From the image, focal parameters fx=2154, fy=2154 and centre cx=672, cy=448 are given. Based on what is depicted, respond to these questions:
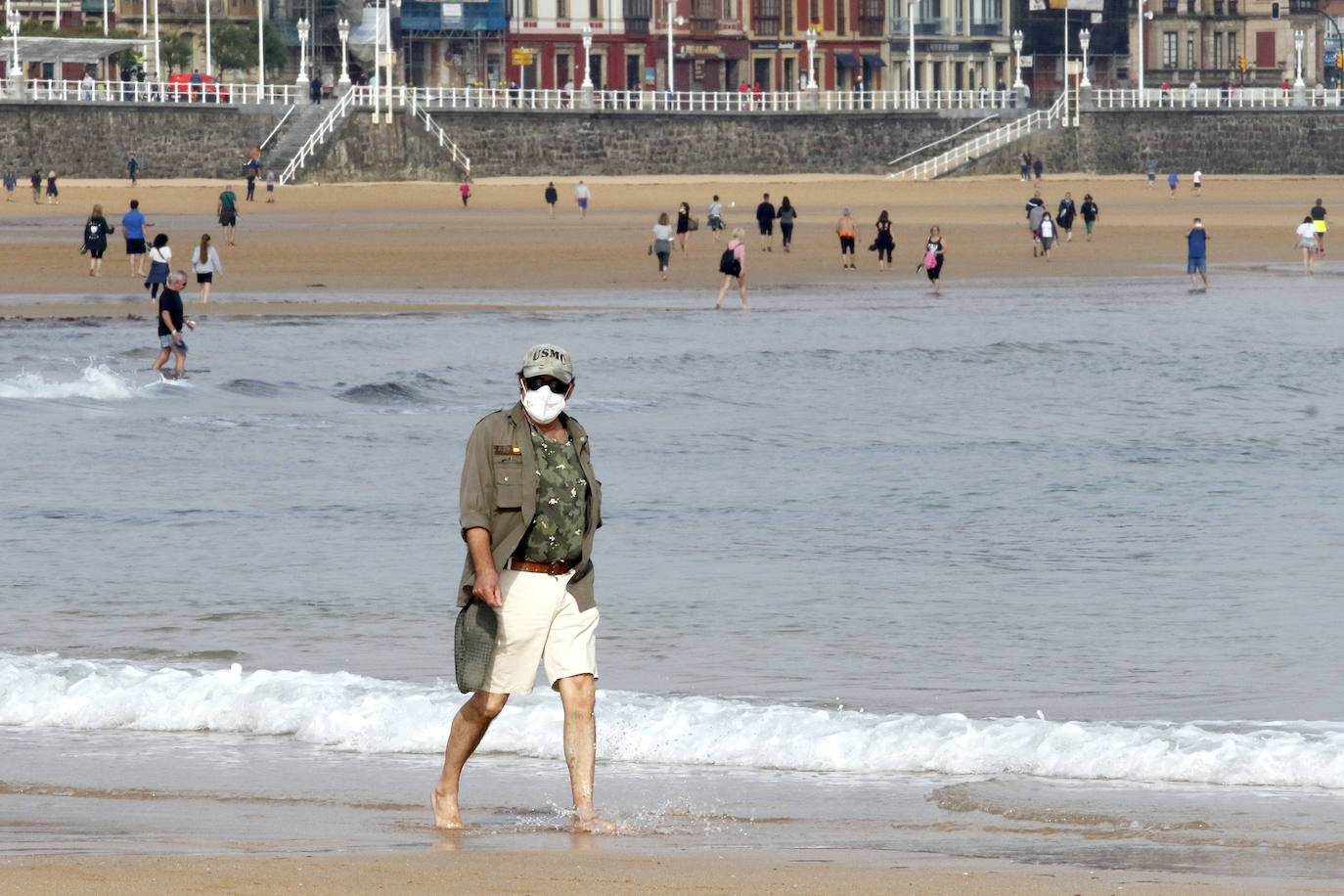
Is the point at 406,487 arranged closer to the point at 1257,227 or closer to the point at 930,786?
the point at 930,786

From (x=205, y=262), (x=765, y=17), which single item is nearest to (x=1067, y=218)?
(x=205, y=262)

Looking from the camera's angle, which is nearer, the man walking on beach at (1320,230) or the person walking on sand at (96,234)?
the person walking on sand at (96,234)

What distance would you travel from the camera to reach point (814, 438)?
58.6 feet

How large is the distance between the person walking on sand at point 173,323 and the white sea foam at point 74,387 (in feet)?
1.97

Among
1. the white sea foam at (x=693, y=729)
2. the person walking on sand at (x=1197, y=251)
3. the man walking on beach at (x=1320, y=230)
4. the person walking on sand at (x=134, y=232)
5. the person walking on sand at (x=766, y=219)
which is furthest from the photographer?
the person walking on sand at (x=766, y=219)

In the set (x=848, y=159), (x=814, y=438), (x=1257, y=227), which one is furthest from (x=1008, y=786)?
(x=848, y=159)

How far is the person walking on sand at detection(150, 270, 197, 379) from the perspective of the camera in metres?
20.9

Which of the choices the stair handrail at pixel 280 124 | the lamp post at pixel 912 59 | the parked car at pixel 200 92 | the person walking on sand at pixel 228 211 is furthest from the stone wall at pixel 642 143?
the person walking on sand at pixel 228 211

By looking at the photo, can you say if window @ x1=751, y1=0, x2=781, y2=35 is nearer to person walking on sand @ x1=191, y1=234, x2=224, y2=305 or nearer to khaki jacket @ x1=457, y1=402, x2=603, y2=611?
person walking on sand @ x1=191, y1=234, x2=224, y2=305

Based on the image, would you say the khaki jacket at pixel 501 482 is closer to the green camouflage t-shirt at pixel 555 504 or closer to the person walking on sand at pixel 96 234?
the green camouflage t-shirt at pixel 555 504

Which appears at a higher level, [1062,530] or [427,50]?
[427,50]

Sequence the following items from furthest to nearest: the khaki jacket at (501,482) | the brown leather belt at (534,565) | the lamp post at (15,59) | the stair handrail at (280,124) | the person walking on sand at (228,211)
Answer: the stair handrail at (280,124)
the lamp post at (15,59)
the person walking on sand at (228,211)
the brown leather belt at (534,565)
the khaki jacket at (501,482)

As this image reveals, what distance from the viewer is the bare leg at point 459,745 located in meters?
6.16

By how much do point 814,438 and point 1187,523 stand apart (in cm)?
523
